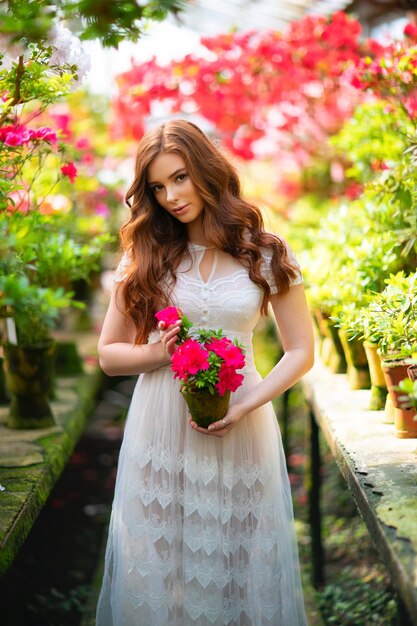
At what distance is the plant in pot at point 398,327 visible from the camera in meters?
2.60

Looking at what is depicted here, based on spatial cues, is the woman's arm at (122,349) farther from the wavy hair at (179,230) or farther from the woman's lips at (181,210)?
the woman's lips at (181,210)

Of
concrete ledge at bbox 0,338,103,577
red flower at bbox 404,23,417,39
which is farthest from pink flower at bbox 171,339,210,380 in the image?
red flower at bbox 404,23,417,39

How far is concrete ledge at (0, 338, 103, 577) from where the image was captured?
2.52 meters

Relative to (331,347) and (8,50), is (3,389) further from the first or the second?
(8,50)

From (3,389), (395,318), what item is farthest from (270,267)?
(3,389)

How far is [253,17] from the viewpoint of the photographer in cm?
938

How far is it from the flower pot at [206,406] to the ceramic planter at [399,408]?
763 millimetres

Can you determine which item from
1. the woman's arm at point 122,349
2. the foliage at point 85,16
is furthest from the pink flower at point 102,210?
the foliage at point 85,16

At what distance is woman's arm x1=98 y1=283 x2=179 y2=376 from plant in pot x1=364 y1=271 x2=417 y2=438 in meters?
0.73

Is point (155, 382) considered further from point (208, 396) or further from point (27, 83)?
point (27, 83)

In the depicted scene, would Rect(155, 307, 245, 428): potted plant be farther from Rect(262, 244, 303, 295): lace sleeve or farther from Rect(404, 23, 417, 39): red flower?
Rect(404, 23, 417, 39): red flower

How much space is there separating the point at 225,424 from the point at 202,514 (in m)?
0.33

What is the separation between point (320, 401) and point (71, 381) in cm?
196

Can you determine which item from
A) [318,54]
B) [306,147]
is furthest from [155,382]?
[306,147]
